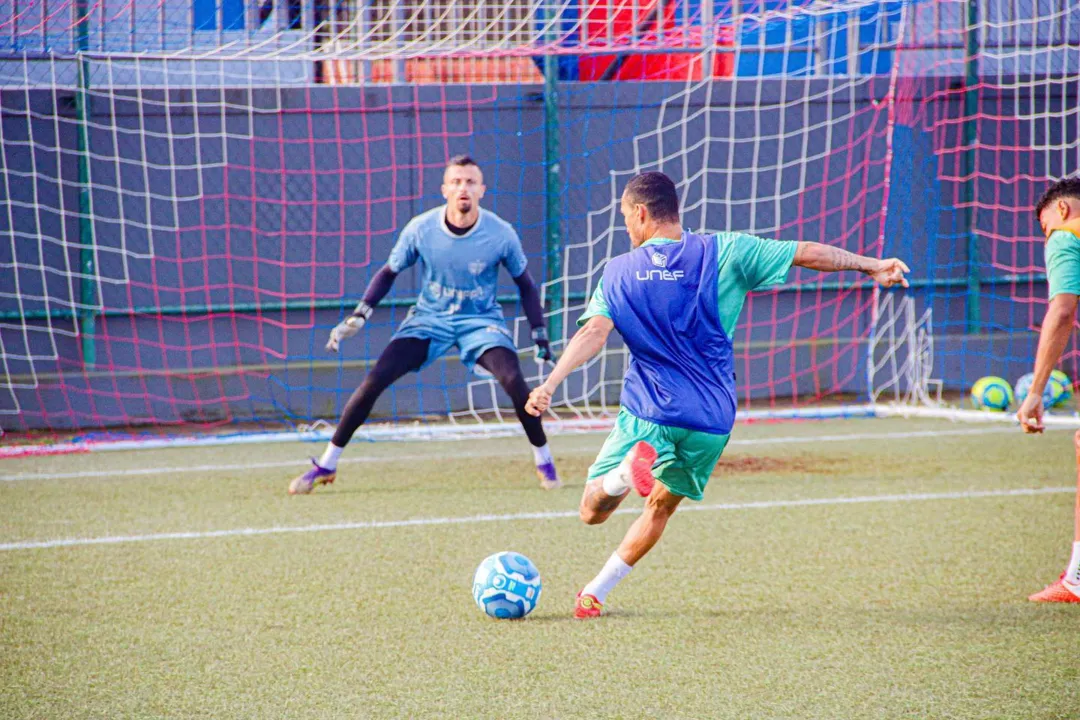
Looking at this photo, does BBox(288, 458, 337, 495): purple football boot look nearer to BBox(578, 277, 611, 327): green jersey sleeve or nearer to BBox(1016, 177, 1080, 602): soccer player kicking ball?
BBox(578, 277, 611, 327): green jersey sleeve

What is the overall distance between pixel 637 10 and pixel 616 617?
7407 millimetres

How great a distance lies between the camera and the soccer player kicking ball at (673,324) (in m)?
4.55

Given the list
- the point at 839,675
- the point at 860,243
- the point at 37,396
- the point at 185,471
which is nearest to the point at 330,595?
the point at 839,675

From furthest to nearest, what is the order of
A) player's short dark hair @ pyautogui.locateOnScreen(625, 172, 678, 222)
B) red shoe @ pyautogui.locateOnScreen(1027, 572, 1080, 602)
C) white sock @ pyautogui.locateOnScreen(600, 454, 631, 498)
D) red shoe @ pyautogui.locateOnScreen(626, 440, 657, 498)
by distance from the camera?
red shoe @ pyautogui.locateOnScreen(1027, 572, 1080, 602)
player's short dark hair @ pyautogui.locateOnScreen(625, 172, 678, 222)
white sock @ pyautogui.locateOnScreen(600, 454, 631, 498)
red shoe @ pyautogui.locateOnScreen(626, 440, 657, 498)

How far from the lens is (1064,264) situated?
471cm

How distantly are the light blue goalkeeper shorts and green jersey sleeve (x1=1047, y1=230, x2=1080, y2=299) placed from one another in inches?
150

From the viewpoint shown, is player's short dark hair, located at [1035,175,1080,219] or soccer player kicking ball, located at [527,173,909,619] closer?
soccer player kicking ball, located at [527,173,909,619]

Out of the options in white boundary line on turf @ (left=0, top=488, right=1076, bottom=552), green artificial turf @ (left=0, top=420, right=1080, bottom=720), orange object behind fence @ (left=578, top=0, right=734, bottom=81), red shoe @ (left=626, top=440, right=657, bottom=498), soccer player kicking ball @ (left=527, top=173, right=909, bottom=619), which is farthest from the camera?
orange object behind fence @ (left=578, top=0, right=734, bottom=81)

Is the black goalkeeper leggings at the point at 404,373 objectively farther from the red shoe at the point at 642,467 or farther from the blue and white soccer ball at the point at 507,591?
the red shoe at the point at 642,467

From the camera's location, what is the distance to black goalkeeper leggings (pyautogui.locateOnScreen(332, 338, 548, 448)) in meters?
7.61

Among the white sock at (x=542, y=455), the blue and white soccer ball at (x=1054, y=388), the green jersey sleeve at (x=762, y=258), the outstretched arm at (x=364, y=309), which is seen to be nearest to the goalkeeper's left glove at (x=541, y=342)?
the white sock at (x=542, y=455)

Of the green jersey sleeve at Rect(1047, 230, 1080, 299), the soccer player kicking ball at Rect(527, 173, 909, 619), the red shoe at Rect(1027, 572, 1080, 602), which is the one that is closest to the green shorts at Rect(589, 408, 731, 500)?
the soccer player kicking ball at Rect(527, 173, 909, 619)

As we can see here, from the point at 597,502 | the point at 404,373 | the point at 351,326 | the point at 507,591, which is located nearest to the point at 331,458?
the point at 404,373

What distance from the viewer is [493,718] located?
146 inches
